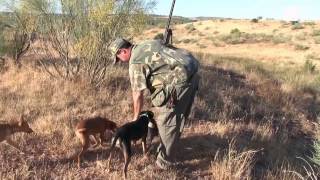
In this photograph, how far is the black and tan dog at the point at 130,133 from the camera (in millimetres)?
5996

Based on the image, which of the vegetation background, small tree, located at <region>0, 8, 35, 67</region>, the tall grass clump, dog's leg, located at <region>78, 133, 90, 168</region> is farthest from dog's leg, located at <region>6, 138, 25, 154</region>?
small tree, located at <region>0, 8, 35, 67</region>

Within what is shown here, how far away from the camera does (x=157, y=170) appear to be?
21.2 feet

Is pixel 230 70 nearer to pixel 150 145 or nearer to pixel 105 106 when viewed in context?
pixel 105 106

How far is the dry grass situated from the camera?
21.0 ft

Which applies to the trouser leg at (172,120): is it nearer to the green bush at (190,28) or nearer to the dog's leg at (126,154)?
the dog's leg at (126,154)

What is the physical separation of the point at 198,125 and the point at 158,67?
8.20 ft

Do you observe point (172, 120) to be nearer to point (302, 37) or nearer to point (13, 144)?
point (13, 144)

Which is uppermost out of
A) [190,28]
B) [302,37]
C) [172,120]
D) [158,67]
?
[158,67]

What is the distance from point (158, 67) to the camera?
6230 millimetres

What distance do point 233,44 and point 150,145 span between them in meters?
30.2

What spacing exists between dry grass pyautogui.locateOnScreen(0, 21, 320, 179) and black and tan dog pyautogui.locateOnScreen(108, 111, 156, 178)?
0.98ft

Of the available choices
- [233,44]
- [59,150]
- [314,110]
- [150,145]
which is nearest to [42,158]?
[59,150]

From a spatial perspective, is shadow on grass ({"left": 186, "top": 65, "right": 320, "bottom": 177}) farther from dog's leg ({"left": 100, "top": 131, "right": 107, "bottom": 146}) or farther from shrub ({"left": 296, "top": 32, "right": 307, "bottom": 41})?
shrub ({"left": 296, "top": 32, "right": 307, "bottom": 41})

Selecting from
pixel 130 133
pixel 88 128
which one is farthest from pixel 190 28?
pixel 130 133
